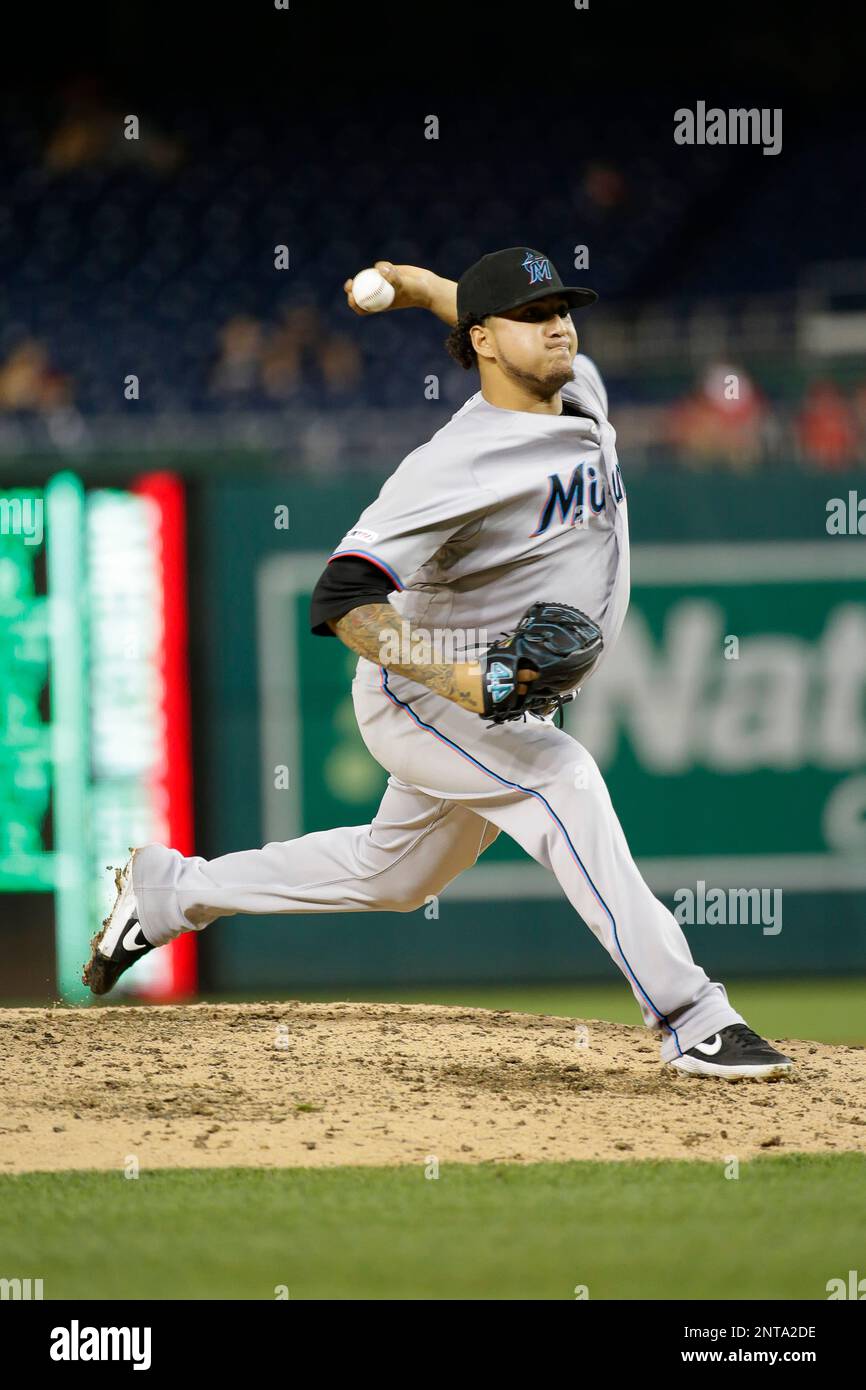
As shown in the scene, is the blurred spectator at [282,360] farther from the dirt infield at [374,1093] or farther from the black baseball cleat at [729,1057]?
the black baseball cleat at [729,1057]

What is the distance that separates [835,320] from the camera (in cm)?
965

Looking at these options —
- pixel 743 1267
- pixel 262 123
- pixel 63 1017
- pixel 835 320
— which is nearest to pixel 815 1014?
pixel 63 1017

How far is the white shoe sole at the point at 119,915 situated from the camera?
Result: 4.51 meters

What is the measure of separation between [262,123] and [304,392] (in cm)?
336

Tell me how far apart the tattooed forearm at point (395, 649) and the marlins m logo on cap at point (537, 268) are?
0.81 meters

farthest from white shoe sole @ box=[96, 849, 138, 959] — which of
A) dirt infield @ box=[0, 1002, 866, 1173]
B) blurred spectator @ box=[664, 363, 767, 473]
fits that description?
blurred spectator @ box=[664, 363, 767, 473]

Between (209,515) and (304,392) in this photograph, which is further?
(304,392)

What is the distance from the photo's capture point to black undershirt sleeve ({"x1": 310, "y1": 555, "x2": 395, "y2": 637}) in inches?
146

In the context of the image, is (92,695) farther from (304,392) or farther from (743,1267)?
(304,392)

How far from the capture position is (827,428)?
6930 millimetres

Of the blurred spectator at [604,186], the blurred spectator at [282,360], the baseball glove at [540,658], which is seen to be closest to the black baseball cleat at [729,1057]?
the baseball glove at [540,658]

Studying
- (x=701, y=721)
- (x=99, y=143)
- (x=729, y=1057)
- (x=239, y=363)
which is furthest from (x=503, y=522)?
(x=99, y=143)

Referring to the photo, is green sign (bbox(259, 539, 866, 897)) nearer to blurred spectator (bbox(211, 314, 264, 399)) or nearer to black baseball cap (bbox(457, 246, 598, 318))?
black baseball cap (bbox(457, 246, 598, 318))

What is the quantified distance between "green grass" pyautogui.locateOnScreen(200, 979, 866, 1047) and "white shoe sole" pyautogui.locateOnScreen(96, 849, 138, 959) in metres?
1.28
